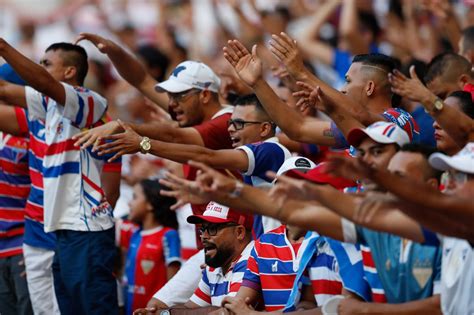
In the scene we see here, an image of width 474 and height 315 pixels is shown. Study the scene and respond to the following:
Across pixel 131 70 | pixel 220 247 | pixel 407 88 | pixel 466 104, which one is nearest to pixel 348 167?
pixel 407 88

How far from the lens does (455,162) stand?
Result: 5.70 m

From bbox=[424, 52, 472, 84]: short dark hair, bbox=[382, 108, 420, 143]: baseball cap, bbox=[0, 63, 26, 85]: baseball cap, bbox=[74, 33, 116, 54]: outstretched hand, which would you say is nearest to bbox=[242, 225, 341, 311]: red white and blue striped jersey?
bbox=[382, 108, 420, 143]: baseball cap

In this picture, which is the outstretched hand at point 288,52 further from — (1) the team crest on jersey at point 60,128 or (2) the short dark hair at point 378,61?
(1) the team crest on jersey at point 60,128

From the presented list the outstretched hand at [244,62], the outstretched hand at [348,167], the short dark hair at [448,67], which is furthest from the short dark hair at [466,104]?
the outstretched hand at [348,167]

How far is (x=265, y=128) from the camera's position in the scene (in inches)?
335

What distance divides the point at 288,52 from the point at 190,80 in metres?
1.44

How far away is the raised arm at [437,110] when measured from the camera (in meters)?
6.78

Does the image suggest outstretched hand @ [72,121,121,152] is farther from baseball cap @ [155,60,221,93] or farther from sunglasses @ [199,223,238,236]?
baseball cap @ [155,60,221,93]

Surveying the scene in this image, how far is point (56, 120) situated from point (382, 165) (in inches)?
119

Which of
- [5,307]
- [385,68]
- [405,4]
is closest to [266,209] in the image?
[385,68]

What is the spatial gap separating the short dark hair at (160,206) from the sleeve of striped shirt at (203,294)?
2240mm

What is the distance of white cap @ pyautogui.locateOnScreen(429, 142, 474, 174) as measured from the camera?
5695 mm

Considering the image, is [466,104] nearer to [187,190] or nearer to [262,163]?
[262,163]

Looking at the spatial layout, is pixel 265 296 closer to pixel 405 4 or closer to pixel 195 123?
pixel 195 123
